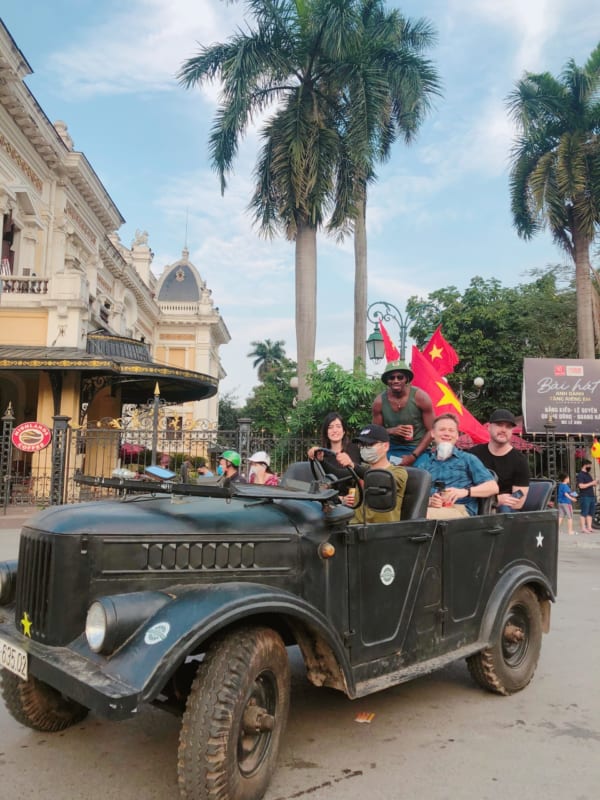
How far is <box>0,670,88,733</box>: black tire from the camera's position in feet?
10.4

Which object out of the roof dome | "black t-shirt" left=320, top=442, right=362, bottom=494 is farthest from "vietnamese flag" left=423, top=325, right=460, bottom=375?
the roof dome

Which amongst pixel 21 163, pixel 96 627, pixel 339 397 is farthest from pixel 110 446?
pixel 96 627

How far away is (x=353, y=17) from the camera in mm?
17078

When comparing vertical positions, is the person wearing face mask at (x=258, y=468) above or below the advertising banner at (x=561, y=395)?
below

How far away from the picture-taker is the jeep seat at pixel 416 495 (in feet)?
12.1

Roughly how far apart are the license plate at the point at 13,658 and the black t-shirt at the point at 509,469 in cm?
343

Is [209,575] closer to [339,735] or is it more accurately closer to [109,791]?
[109,791]

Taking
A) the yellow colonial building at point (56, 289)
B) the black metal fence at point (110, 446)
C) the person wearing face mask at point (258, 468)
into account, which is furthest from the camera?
the yellow colonial building at point (56, 289)

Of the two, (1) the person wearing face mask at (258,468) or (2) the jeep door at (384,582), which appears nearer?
(2) the jeep door at (384,582)

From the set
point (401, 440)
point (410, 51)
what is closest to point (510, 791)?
point (401, 440)

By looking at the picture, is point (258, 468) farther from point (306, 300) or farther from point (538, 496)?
point (306, 300)

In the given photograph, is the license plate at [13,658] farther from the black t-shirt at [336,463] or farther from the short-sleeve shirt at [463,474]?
the short-sleeve shirt at [463,474]

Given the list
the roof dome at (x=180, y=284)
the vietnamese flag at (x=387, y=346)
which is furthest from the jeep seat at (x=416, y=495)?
the roof dome at (x=180, y=284)

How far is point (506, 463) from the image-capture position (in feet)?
15.5
